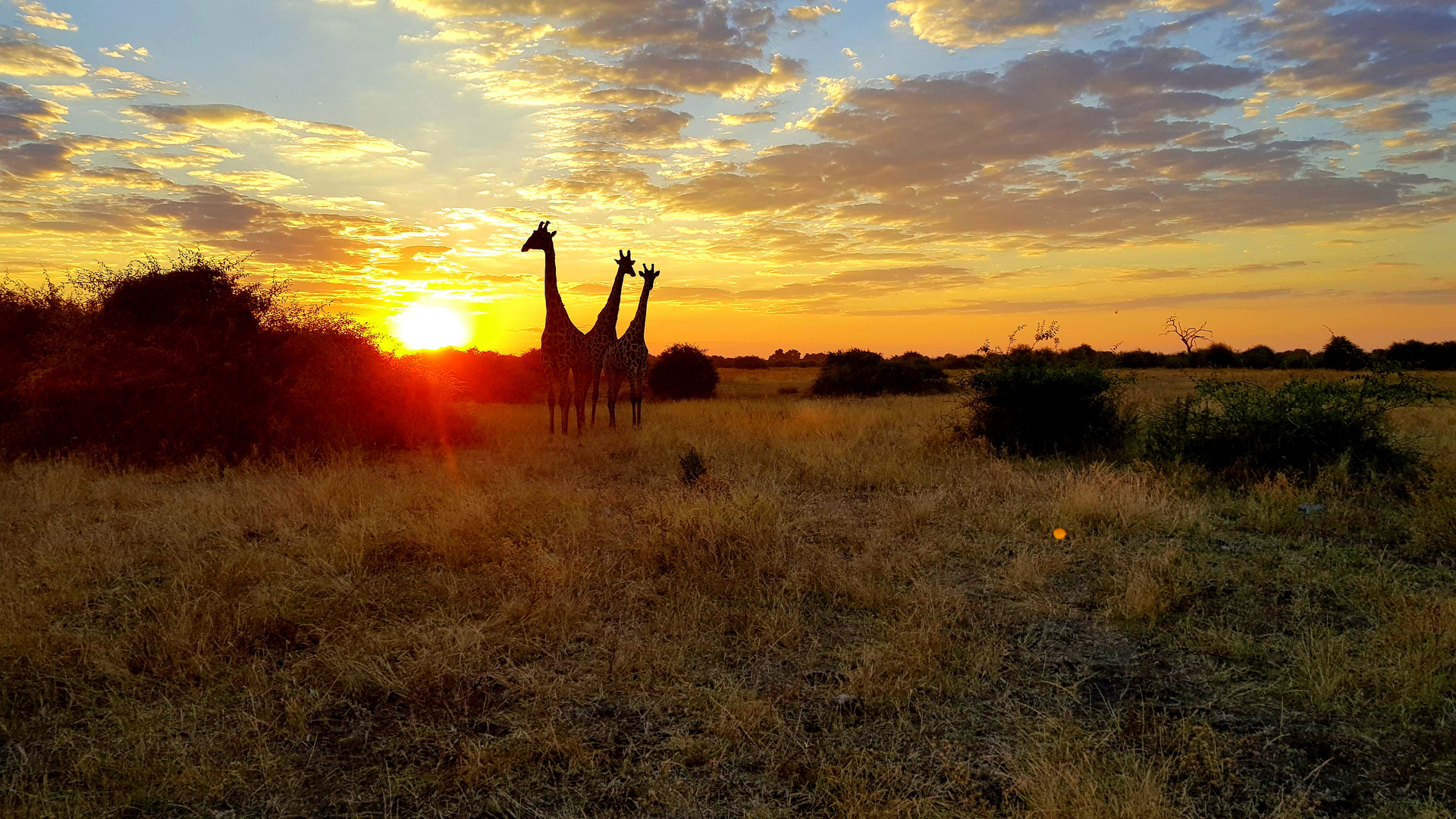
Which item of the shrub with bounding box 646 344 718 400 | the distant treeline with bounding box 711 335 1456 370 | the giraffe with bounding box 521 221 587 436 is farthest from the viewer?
the distant treeline with bounding box 711 335 1456 370

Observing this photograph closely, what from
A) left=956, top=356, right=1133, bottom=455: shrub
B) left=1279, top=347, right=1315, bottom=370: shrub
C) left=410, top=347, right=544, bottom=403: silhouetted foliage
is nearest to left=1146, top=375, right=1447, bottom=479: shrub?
left=956, top=356, right=1133, bottom=455: shrub

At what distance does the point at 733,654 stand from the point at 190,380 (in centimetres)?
1030

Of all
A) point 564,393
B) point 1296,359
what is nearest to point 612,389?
point 564,393

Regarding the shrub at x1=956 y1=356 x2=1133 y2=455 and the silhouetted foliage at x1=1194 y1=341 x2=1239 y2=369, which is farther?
the silhouetted foliage at x1=1194 y1=341 x2=1239 y2=369

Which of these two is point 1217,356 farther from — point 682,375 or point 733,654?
point 733,654

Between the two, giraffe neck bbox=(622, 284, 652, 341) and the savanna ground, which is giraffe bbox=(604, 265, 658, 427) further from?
the savanna ground

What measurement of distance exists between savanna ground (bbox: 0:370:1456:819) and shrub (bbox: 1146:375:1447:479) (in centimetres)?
62

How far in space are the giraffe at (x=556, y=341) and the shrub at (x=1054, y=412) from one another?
722 centimetres

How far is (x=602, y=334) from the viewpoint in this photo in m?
15.1

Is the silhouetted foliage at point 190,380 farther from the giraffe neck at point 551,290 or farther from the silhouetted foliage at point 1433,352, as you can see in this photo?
the silhouetted foliage at point 1433,352

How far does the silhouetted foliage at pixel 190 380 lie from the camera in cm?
1120

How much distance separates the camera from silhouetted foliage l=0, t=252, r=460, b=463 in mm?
11203

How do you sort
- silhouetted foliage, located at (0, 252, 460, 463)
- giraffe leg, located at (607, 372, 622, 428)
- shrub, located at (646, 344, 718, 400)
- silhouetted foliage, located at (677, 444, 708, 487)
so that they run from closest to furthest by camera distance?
silhouetted foliage, located at (677, 444, 708, 487)
silhouetted foliage, located at (0, 252, 460, 463)
giraffe leg, located at (607, 372, 622, 428)
shrub, located at (646, 344, 718, 400)

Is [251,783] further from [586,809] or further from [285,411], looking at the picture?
[285,411]
